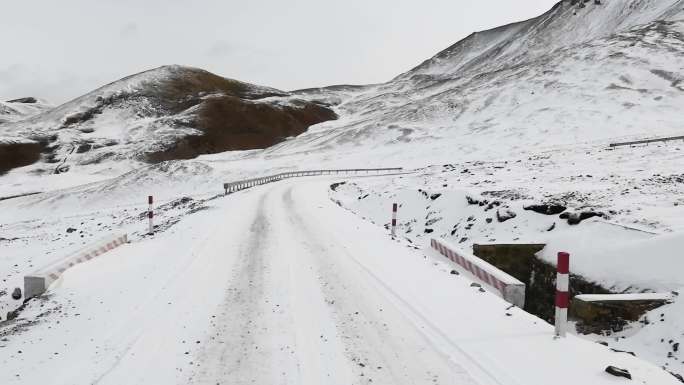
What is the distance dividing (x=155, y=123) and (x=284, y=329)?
115m

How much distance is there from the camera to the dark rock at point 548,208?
1328 cm

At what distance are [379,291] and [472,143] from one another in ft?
198

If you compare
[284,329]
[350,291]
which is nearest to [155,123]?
[350,291]

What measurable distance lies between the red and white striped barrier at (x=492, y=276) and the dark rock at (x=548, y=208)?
3.23 m

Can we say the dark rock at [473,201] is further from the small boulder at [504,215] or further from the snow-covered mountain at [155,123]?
the snow-covered mountain at [155,123]

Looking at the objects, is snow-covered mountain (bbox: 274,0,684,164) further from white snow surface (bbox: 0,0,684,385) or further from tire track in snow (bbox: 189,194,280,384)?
tire track in snow (bbox: 189,194,280,384)

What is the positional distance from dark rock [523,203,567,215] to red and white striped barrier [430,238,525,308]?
3.23m

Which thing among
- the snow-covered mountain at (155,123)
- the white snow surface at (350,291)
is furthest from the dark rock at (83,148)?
the white snow surface at (350,291)

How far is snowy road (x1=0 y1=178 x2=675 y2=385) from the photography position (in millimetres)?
5445

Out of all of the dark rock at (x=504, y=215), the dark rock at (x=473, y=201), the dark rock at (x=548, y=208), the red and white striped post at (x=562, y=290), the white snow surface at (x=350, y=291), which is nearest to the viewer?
the white snow surface at (x=350, y=291)

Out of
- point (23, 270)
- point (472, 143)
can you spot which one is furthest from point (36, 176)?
point (23, 270)

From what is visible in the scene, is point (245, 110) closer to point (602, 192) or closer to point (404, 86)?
point (404, 86)

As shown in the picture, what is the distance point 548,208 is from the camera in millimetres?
13492

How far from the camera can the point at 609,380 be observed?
209 inches
